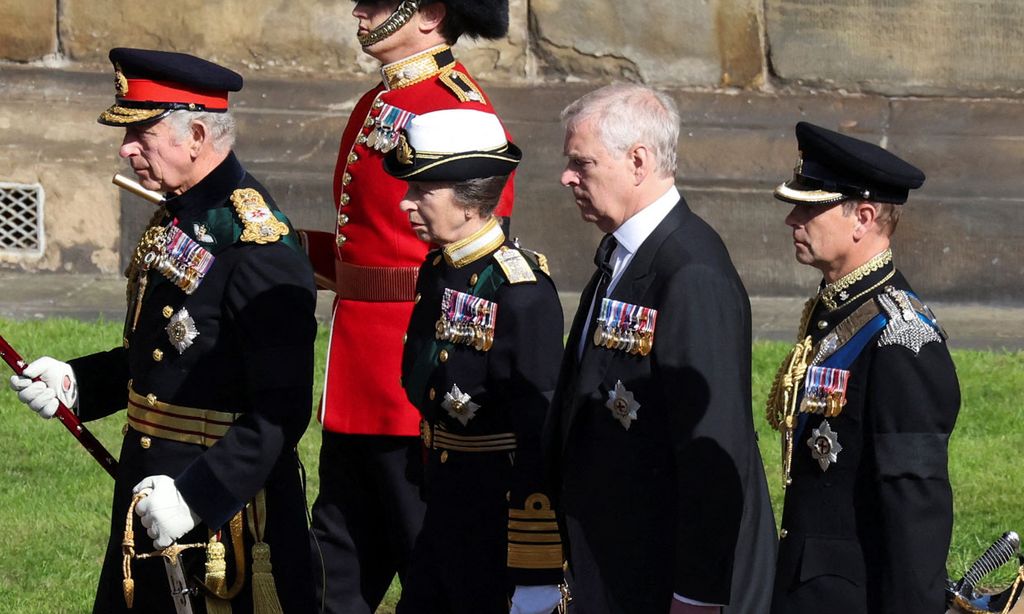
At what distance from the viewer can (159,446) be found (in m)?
4.62

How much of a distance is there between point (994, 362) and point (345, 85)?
12.3 ft

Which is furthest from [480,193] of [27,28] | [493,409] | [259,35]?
[27,28]

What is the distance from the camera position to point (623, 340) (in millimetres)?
3957

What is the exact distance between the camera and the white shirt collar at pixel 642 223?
403 centimetres

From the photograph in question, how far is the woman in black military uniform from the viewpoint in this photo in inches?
178

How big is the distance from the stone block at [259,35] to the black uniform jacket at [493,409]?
572 centimetres

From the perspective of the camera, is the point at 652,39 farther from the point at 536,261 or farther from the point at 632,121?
the point at 632,121

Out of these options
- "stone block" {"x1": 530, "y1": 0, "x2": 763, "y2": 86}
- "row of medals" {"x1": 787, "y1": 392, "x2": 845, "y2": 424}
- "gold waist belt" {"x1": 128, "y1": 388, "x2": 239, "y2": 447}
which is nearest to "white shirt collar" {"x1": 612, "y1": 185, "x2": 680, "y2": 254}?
"row of medals" {"x1": 787, "y1": 392, "x2": 845, "y2": 424}

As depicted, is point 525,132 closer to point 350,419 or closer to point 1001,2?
point 1001,2

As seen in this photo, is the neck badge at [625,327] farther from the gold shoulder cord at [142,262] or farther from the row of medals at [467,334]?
the gold shoulder cord at [142,262]

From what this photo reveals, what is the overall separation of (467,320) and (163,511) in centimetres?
85

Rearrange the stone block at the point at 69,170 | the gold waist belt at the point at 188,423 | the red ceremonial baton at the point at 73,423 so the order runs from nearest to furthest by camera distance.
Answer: the gold waist belt at the point at 188,423
the red ceremonial baton at the point at 73,423
the stone block at the point at 69,170

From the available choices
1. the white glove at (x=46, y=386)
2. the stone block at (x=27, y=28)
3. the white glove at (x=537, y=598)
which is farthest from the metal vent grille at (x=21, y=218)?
the white glove at (x=537, y=598)

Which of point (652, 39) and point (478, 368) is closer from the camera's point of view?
point (478, 368)
